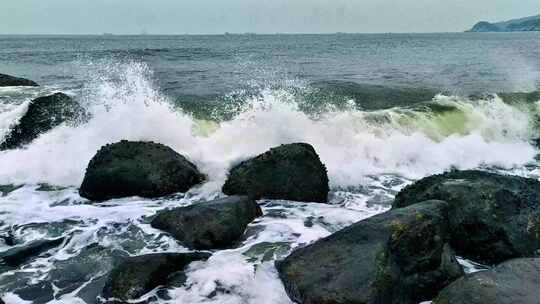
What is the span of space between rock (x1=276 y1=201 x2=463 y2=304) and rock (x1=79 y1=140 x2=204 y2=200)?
362 centimetres

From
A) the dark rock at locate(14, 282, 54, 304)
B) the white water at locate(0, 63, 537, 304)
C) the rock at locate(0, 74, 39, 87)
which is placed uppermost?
the rock at locate(0, 74, 39, 87)

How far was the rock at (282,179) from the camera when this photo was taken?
26.1 ft

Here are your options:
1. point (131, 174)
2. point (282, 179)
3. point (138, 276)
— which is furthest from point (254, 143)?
point (138, 276)

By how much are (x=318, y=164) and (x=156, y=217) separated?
113 inches

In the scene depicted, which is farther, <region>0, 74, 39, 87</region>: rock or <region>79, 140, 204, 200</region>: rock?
<region>0, 74, 39, 87</region>: rock

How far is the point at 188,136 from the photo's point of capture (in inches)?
439

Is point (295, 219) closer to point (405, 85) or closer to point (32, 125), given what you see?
point (32, 125)

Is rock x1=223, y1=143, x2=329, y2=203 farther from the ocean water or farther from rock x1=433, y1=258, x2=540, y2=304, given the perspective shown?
rock x1=433, y1=258, x2=540, y2=304

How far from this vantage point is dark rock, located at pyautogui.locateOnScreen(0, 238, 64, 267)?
19.6ft

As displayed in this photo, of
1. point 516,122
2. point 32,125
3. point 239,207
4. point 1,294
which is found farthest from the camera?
point 516,122

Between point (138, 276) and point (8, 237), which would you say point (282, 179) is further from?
point (8, 237)

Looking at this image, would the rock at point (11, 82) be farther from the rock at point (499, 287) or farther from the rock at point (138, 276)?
the rock at point (499, 287)

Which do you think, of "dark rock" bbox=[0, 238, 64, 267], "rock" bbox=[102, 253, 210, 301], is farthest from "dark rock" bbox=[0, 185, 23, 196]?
"rock" bbox=[102, 253, 210, 301]

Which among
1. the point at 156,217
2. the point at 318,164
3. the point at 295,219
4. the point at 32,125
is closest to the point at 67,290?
the point at 156,217
